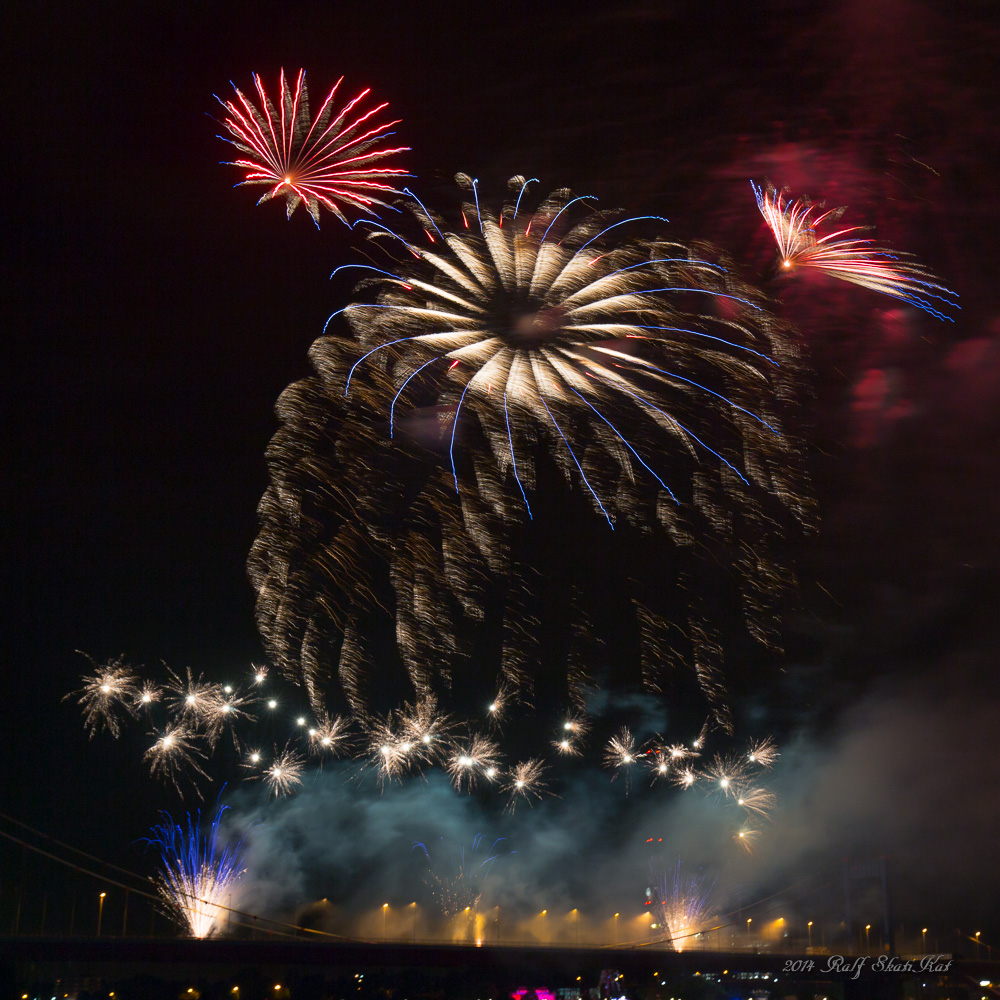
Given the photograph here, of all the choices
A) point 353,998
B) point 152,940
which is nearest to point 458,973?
point 353,998

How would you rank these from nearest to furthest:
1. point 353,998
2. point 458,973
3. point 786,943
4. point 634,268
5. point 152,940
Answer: point 634,268, point 152,940, point 353,998, point 458,973, point 786,943

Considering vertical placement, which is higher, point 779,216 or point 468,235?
point 468,235

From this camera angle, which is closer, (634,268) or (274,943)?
(634,268)

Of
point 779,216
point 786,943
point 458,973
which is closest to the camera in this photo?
point 779,216

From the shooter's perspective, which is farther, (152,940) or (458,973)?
(458,973)

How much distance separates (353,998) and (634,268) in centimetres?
4702

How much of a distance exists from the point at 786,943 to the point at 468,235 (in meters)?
67.0

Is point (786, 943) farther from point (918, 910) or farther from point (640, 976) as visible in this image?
point (640, 976)

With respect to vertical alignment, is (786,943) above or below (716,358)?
below

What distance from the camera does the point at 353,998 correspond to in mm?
49812

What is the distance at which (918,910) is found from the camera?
6869 cm

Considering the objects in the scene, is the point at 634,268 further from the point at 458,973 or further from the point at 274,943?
the point at 458,973

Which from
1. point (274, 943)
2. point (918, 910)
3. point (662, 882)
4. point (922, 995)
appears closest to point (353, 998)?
point (274, 943)

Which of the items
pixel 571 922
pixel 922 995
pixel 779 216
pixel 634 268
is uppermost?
pixel 634 268
